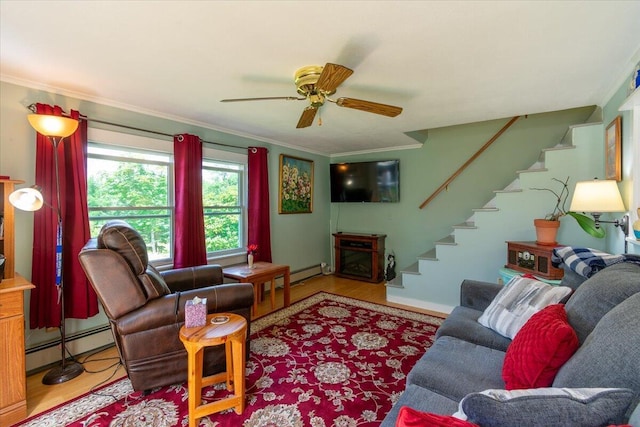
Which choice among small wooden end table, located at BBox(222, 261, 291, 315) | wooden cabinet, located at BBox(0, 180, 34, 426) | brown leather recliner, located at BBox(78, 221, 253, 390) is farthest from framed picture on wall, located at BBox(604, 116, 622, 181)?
wooden cabinet, located at BBox(0, 180, 34, 426)

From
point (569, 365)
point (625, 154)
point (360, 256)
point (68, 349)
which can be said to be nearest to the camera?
point (569, 365)

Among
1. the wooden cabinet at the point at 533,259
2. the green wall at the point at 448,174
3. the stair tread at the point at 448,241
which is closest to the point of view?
the wooden cabinet at the point at 533,259

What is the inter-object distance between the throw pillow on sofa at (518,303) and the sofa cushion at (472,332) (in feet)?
0.14

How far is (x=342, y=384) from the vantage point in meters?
2.14

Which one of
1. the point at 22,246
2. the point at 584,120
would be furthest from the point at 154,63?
the point at 584,120

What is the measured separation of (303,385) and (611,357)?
5.79ft

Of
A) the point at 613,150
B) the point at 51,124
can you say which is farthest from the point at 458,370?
the point at 51,124

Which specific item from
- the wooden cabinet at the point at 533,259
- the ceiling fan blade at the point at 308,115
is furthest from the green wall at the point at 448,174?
the ceiling fan blade at the point at 308,115

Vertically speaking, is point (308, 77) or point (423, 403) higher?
point (308, 77)

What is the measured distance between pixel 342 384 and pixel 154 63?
256cm

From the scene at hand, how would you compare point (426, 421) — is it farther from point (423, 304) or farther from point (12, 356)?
point (423, 304)

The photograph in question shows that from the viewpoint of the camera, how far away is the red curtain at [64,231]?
2.32 metres

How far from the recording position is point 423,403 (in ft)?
4.11

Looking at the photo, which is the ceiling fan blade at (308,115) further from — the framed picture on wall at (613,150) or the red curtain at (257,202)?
the framed picture on wall at (613,150)
